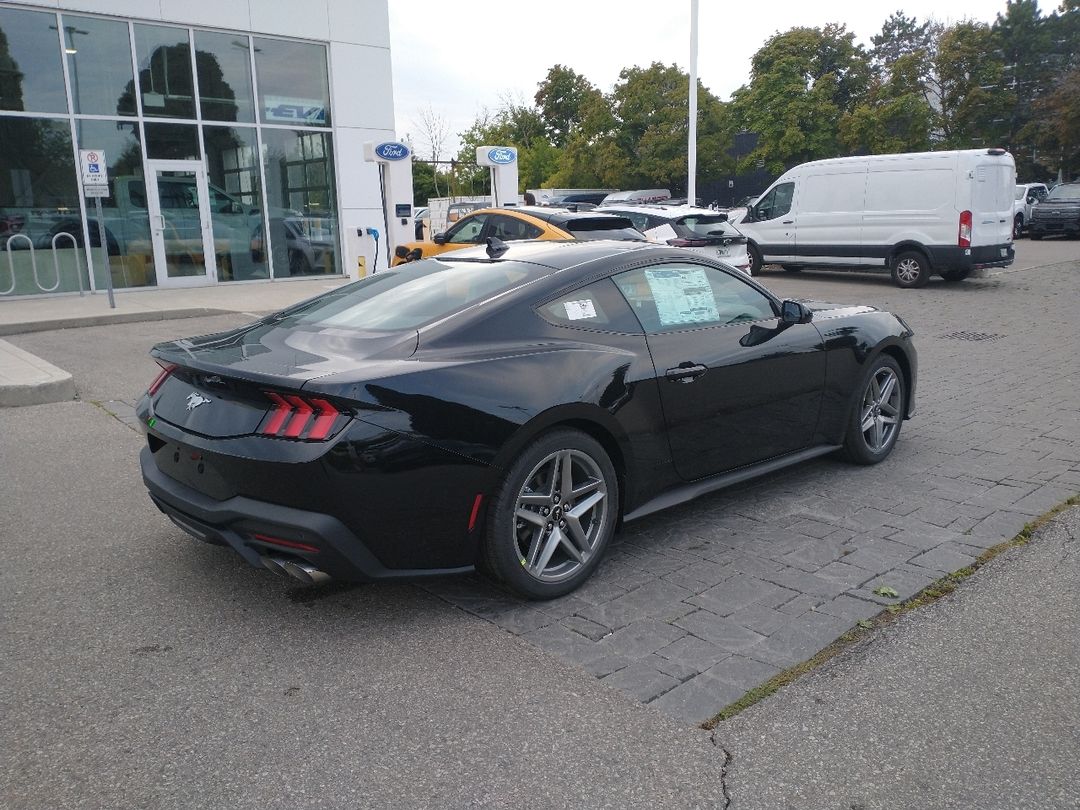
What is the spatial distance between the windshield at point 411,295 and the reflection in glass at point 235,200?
14.8 metres

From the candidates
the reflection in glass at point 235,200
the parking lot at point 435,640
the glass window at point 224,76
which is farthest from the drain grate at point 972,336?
the glass window at point 224,76

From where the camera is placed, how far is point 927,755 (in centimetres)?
269

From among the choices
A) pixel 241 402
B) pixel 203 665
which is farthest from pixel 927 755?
pixel 241 402

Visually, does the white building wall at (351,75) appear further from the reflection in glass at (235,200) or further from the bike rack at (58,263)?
the bike rack at (58,263)

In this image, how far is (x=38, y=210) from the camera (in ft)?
52.9

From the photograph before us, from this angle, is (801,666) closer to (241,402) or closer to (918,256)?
(241,402)

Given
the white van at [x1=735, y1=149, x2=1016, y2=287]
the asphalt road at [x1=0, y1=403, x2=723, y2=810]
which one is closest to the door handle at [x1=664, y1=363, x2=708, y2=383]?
the asphalt road at [x1=0, y1=403, x2=723, y2=810]

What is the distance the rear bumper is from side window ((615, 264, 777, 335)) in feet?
5.22

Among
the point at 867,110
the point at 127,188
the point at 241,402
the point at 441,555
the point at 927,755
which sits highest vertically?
the point at 867,110

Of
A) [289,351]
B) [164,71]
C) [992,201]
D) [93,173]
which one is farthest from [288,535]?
[164,71]

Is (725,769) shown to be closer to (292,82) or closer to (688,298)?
(688,298)

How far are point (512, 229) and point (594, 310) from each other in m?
8.60

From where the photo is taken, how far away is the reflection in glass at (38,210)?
1578 cm

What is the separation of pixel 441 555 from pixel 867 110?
5080 cm
